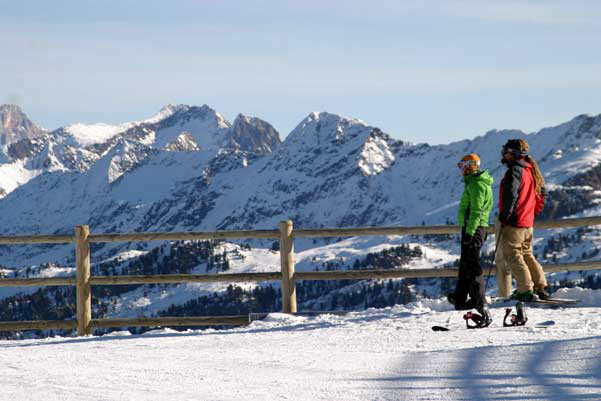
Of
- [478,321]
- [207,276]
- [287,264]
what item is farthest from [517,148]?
[207,276]

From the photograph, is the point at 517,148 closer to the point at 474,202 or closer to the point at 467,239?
the point at 474,202

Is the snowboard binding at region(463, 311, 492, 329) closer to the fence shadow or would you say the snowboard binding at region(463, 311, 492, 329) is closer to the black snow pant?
the black snow pant

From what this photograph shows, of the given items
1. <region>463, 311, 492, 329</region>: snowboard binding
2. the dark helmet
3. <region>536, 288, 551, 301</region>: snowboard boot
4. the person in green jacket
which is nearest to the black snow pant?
the person in green jacket

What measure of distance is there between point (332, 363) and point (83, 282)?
19.4 feet

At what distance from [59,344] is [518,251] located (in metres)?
5.31

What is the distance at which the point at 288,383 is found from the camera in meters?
7.79

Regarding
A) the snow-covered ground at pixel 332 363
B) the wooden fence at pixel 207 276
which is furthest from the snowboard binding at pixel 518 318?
the wooden fence at pixel 207 276

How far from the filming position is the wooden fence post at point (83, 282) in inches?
540

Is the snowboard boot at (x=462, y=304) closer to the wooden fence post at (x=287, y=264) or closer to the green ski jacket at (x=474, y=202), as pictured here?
the green ski jacket at (x=474, y=202)

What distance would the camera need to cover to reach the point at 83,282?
45.2ft

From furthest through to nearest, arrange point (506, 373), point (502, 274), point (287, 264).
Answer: point (287, 264), point (502, 274), point (506, 373)

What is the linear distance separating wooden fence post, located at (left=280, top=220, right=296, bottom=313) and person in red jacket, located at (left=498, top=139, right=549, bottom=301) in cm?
319

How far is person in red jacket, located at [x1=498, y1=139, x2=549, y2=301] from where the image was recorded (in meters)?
11.1

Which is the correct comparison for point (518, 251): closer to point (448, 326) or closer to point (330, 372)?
point (448, 326)
